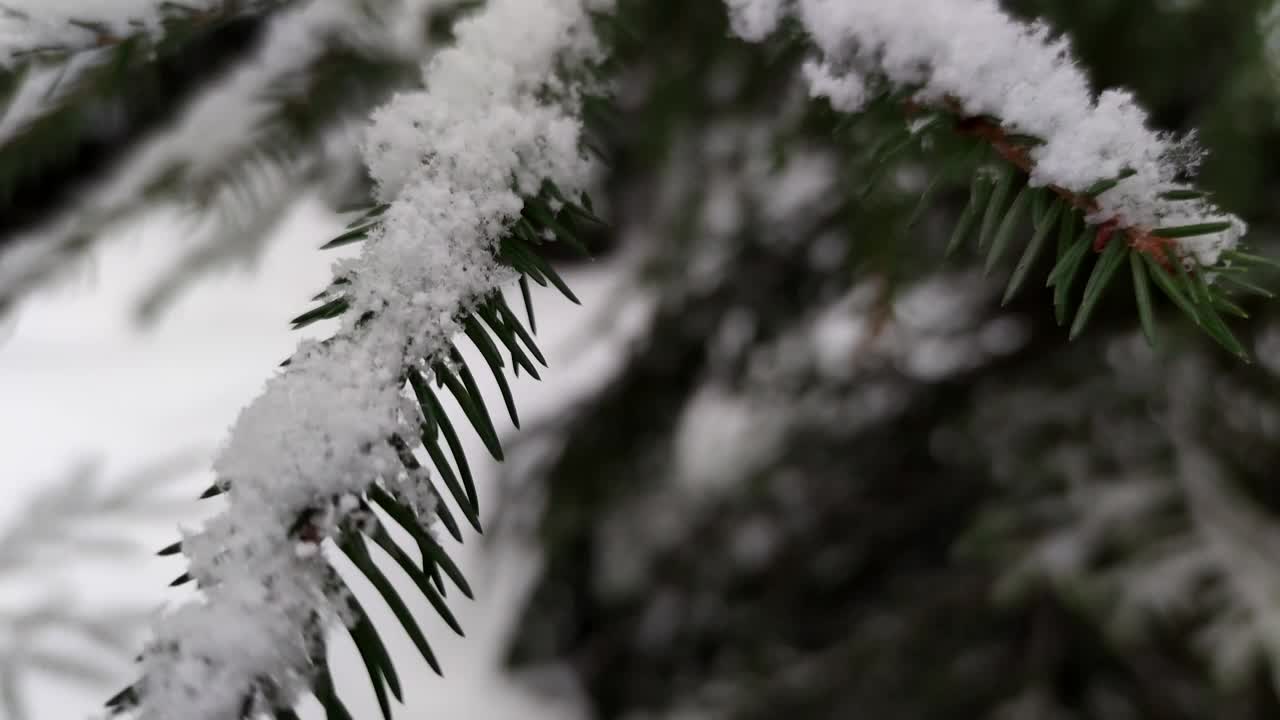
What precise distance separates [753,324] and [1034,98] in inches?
44.5

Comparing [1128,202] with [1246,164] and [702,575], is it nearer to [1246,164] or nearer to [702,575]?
[1246,164]

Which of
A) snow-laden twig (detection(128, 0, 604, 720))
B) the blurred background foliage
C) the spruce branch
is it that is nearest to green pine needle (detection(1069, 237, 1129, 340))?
the spruce branch

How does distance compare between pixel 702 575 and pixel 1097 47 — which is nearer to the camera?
pixel 1097 47

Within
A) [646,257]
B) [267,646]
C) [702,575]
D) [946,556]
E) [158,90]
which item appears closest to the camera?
[267,646]

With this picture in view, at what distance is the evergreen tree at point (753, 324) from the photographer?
31 cm

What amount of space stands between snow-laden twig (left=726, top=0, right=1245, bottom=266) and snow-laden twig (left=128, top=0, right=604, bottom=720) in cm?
13

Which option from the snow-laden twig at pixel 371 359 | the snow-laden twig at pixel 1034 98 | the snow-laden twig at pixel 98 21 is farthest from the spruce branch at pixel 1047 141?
the snow-laden twig at pixel 98 21

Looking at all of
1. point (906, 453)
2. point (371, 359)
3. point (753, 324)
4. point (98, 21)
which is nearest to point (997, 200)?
point (371, 359)

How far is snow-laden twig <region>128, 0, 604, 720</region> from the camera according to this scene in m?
Answer: 0.26

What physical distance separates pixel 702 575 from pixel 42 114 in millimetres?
1727

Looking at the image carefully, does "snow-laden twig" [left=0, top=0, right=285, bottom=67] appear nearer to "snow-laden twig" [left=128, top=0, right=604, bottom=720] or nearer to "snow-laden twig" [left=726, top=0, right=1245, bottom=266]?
"snow-laden twig" [left=128, top=0, right=604, bottom=720]

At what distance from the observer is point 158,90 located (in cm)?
75

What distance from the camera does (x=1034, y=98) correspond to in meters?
0.33

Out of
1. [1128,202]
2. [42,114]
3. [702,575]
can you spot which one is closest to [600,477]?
[702,575]
